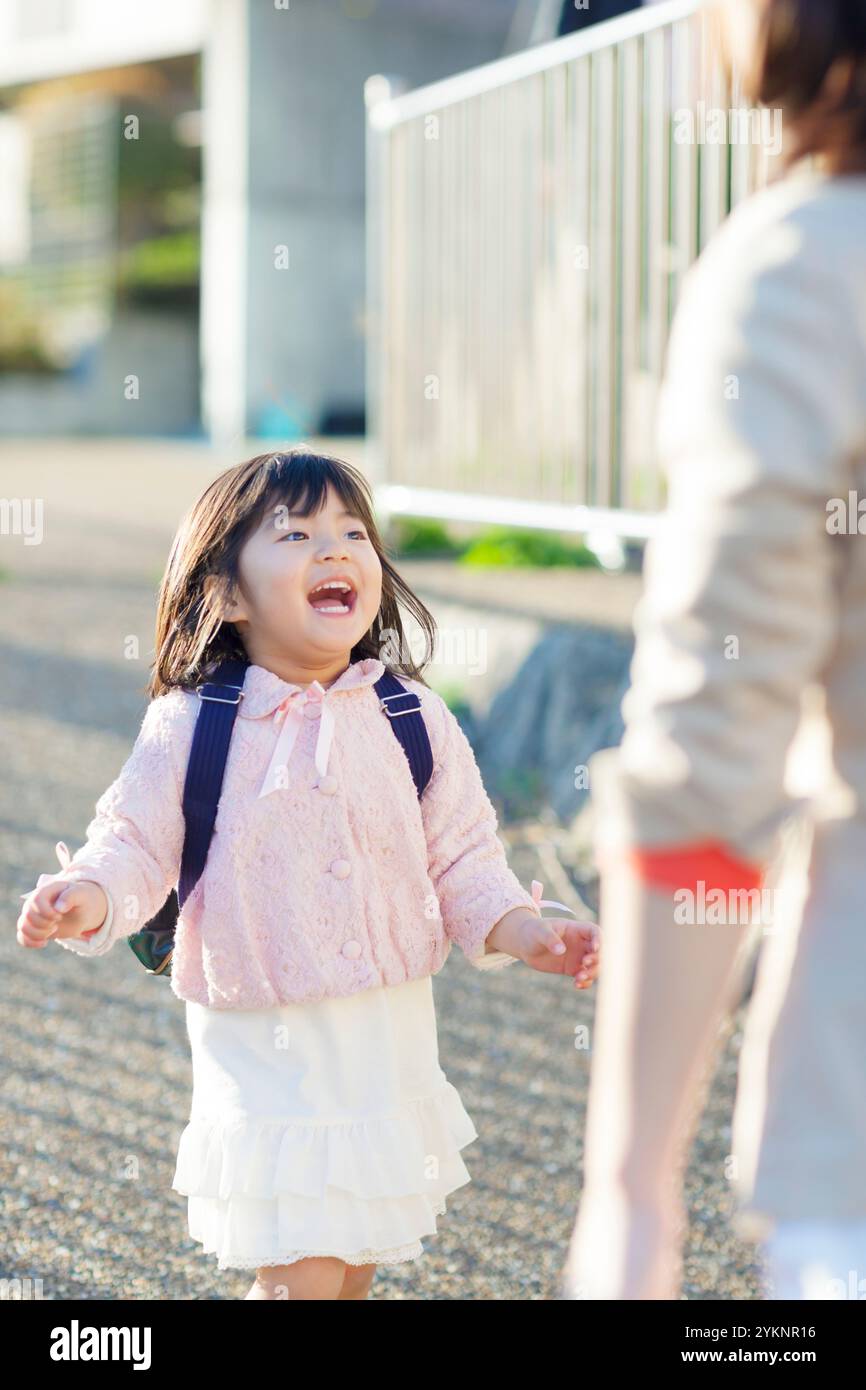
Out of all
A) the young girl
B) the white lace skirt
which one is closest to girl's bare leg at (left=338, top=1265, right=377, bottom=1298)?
the young girl

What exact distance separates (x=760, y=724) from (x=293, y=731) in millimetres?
1095

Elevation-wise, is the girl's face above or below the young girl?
above

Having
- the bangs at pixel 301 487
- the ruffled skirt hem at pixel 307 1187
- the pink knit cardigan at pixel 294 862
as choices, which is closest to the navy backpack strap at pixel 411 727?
the pink knit cardigan at pixel 294 862

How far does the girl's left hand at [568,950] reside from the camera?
6.97 feet

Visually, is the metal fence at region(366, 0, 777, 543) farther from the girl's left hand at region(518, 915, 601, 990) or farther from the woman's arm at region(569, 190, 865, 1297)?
the woman's arm at region(569, 190, 865, 1297)

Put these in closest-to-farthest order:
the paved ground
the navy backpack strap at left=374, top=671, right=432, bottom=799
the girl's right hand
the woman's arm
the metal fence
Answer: the woman's arm, the girl's right hand, the navy backpack strap at left=374, top=671, right=432, bottom=799, the paved ground, the metal fence

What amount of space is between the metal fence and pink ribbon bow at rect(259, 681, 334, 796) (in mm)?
2992

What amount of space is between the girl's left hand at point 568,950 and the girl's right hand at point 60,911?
0.51 meters

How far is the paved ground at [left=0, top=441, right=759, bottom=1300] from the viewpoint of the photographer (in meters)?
2.89

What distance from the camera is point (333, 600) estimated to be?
2211mm

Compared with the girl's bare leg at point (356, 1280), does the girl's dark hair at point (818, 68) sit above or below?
above

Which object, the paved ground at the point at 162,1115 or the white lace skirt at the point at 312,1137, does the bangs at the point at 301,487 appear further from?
the paved ground at the point at 162,1115

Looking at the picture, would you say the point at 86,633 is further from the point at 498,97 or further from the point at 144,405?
the point at 144,405
